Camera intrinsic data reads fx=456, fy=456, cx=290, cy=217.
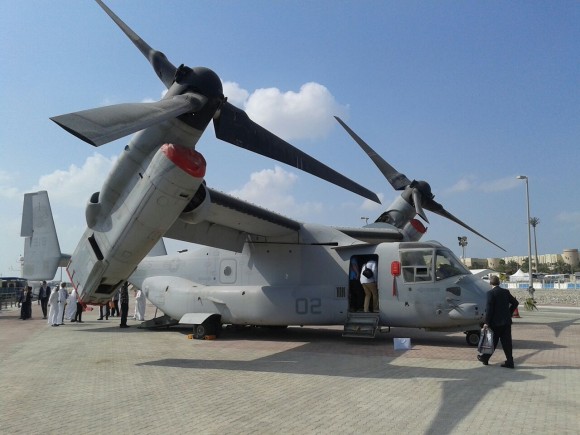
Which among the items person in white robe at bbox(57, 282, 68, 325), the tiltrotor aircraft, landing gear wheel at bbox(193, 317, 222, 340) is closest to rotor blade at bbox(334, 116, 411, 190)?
the tiltrotor aircraft

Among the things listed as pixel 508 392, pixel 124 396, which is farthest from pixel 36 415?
pixel 508 392

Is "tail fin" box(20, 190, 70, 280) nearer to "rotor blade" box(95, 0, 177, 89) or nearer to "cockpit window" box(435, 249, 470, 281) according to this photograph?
"rotor blade" box(95, 0, 177, 89)

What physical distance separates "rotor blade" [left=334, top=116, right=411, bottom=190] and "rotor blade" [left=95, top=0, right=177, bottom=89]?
37.2ft

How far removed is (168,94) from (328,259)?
23.2 feet

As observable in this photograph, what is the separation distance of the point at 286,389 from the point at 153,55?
754 cm

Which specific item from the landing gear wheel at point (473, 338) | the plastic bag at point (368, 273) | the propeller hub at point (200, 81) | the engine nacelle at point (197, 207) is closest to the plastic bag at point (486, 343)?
the landing gear wheel at point (473, 338)

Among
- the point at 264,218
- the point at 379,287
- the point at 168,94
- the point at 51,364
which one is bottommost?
the point at 51,364

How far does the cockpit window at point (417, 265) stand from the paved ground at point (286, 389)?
6.01 feet

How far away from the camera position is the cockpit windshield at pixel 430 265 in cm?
1221

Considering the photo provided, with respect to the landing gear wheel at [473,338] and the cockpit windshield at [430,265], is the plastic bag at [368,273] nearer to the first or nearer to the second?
the cockpit windshield at [430,265]

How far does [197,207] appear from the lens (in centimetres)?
982

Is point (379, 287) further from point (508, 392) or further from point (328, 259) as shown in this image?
point (508, 392)

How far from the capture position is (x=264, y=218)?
13.3m

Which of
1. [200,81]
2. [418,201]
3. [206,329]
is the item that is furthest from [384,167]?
[200,81]
